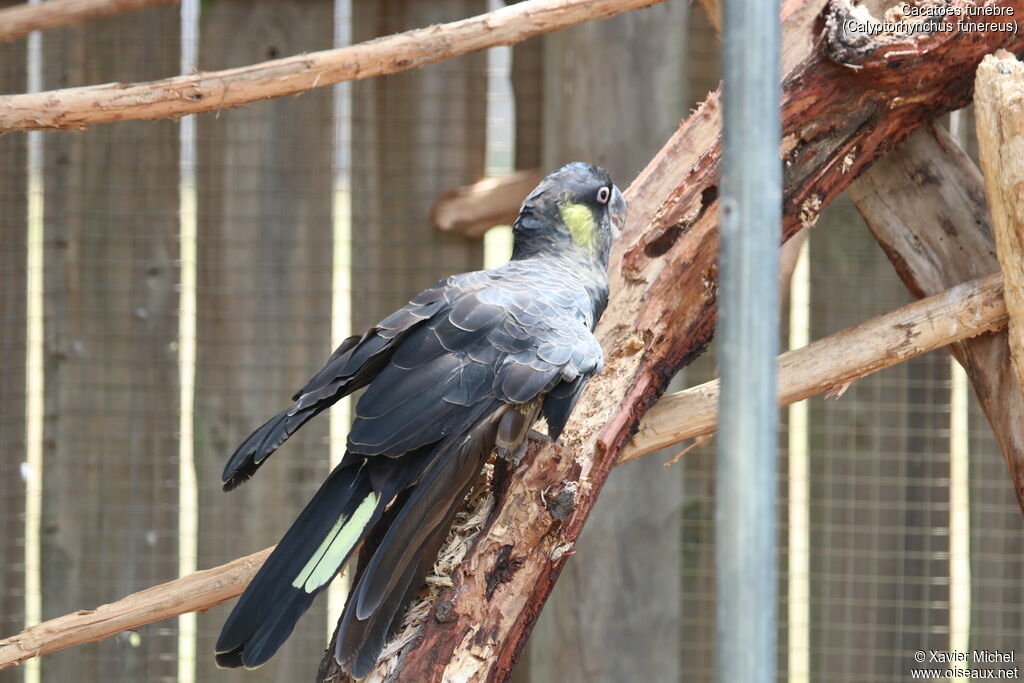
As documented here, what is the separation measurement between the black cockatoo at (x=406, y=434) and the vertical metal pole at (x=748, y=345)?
2.36ft

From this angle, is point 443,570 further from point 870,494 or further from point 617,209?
point 870,494

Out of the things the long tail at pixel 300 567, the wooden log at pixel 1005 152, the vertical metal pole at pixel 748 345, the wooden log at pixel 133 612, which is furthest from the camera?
the wooden log at pixel 133 612

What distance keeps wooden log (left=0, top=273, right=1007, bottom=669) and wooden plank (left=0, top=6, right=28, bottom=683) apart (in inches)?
39.6

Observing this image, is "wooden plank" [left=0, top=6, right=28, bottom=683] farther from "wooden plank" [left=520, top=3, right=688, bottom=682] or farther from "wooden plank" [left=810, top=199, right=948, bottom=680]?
"wooden plank" [left=810, top=199, right=948, bottom=680]

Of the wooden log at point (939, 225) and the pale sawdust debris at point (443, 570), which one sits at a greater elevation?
the wooden log at point (939, 225)

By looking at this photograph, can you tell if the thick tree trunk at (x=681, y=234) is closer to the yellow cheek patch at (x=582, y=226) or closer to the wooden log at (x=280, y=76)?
the yellow cheek patch at (x=582, y=226)

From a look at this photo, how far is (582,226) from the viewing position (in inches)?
67.4

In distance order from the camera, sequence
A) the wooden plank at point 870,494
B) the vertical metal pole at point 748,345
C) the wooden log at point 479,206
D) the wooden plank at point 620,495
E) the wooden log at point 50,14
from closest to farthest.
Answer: the vertical metal pole at point 748,345
the wooden log at point 50,14
the wooden plank at point 620,495
the wooden log at point 479,206
the wooden plank at point 870,494

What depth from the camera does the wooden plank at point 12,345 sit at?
8.08 ft

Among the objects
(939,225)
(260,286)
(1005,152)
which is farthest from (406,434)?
(260,286)

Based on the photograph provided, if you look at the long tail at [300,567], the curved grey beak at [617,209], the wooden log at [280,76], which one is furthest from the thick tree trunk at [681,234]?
the wooden log at [280,76]

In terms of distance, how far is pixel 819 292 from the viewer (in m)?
2.48

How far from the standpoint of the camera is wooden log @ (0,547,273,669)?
153cm

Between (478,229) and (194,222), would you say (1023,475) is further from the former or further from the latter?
(194,222)
